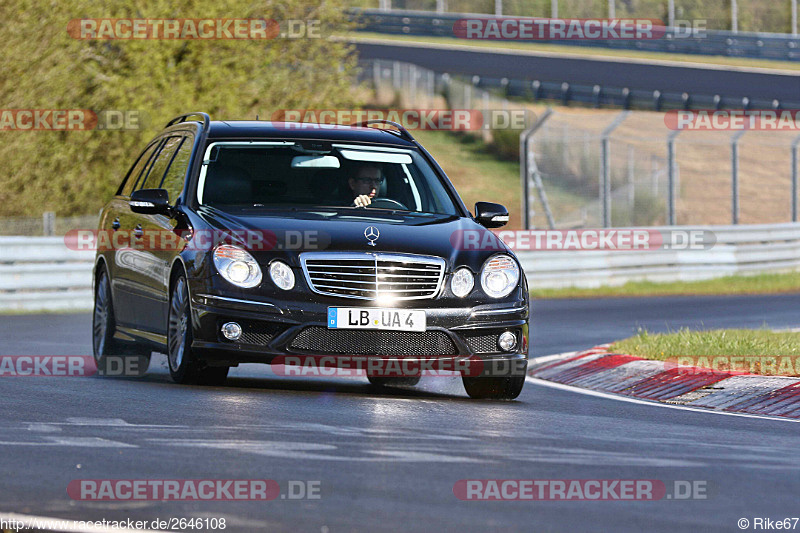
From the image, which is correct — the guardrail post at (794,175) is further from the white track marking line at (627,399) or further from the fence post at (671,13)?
the fence post at (671,13)

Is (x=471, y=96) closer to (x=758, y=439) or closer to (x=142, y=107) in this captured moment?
(x=142, y=107)

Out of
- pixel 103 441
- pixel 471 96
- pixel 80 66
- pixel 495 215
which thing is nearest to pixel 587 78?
pixel 471 96

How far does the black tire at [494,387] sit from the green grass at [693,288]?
13.9 m

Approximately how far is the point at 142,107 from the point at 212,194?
1867cm

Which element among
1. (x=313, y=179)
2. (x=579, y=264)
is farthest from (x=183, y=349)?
(x=579, y=264)

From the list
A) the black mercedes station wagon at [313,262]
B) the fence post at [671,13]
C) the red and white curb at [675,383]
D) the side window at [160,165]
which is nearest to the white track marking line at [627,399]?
the red and white curb at [675,383]

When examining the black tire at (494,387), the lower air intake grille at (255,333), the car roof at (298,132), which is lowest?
the black tire at (494,387)

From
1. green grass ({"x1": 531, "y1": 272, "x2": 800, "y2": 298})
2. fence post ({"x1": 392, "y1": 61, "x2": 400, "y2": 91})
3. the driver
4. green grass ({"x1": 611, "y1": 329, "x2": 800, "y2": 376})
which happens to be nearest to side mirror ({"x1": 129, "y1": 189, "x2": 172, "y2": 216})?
the driver

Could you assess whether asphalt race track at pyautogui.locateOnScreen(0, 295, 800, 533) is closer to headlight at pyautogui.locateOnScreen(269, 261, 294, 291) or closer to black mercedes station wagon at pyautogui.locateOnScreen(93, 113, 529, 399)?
black mercedes station wagon at pyautogui.locateOnScreen(93, 113, 529, 399)

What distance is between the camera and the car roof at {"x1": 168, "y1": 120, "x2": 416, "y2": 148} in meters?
11.5

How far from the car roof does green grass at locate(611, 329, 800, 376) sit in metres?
2.69

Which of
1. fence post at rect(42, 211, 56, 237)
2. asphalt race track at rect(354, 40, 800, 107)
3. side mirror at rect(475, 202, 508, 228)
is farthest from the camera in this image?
asphalt race track at rect(354, 40, 800, 107)

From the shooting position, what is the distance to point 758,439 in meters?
8.47

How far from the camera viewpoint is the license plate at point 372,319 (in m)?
9.94
